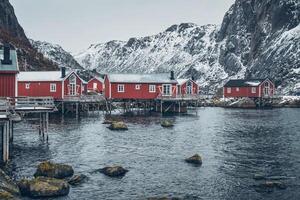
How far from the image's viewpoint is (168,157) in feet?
132

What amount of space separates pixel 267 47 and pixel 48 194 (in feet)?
508

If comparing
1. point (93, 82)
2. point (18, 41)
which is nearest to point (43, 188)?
point (93, 82)

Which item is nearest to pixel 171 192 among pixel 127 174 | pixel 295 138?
pixel 127 174

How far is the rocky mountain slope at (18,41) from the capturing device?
120 meters

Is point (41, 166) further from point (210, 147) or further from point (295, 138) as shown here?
point (295, 138)

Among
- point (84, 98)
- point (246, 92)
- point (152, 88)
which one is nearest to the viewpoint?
point (84, 98)

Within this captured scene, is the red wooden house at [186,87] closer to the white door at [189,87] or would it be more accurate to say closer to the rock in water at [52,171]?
the white door at [189,87]

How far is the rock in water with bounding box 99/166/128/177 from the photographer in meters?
32.7

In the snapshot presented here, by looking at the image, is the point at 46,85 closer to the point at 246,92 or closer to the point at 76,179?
the point at 76,179

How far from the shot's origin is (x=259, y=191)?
28.8m

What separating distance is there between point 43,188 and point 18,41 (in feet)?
373

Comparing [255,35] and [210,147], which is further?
[255,35]

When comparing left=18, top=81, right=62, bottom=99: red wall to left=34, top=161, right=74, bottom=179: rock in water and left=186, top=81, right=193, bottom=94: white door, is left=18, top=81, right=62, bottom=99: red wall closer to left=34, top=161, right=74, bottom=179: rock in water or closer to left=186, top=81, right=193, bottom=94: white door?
left=186, top=81, right=193, bottom=94: white door

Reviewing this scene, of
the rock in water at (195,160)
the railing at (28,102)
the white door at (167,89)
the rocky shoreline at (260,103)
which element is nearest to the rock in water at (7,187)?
the railing at (28,102)
